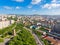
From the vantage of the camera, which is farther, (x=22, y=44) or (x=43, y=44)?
(x=43, y=44)

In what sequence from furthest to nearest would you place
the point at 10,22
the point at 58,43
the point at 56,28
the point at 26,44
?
the point at 10,22, the point at 56,28, the point at 58,43, the point at 26,44

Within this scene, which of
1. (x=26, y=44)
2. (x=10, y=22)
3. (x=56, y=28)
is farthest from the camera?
(x=10, y=22)

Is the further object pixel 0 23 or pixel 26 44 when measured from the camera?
pixel 0 23

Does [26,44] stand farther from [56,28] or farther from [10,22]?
[10,22]

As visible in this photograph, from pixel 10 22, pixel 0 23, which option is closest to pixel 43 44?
pixel 0 23

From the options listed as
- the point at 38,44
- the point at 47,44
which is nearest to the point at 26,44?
the point at 38,44

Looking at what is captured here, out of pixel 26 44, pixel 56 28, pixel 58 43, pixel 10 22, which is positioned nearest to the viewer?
pixel 26 44

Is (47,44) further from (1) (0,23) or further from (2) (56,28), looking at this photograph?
(1) (0,23)

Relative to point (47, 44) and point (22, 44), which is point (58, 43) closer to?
point (47, 44)
